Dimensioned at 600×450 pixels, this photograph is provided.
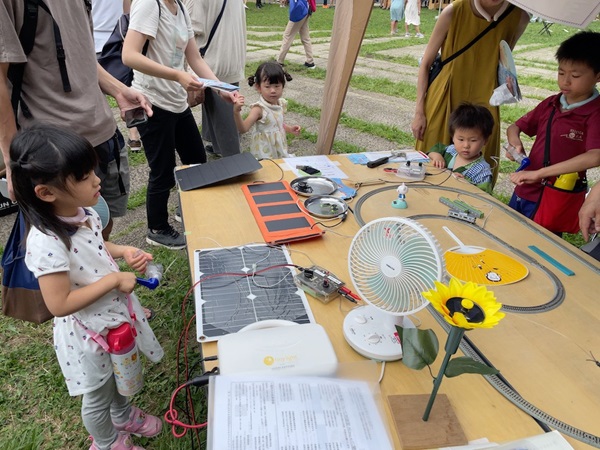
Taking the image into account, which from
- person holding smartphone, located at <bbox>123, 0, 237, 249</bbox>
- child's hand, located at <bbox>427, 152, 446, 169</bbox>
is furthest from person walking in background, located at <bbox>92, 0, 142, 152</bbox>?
child's hand, located at <bbox>427, 152, 446, 169</bbox>

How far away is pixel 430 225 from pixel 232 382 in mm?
1065

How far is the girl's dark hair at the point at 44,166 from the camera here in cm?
109

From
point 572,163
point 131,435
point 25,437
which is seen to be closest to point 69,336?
point 131,435

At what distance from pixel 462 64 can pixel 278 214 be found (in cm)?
157

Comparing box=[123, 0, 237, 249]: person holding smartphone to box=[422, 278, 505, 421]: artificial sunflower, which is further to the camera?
box=[123, 0, 237, 249]: person holding smartphone

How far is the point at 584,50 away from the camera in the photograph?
1938mm

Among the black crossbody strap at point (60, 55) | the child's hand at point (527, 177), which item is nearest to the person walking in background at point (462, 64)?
the child's hand at point (527, 177)

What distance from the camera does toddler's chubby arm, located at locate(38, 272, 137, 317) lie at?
1100 mm

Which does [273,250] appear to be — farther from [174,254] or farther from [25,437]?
[174,254]

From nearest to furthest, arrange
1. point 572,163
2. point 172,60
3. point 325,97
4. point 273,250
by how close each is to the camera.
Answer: point 273,250
point 572,163
point 172,60
point 325,97

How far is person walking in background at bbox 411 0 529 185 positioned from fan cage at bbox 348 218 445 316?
178 cm

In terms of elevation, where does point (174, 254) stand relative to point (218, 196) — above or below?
below

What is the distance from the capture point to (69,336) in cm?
125

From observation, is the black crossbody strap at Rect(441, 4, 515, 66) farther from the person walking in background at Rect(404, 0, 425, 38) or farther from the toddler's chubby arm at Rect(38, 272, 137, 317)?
the person walking in background at Rect(404, 0, 425, 38)
